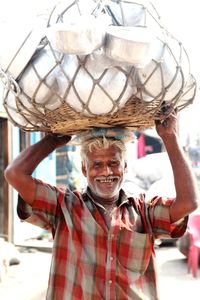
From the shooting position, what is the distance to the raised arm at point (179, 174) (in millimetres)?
1931

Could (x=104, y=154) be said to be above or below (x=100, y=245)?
above

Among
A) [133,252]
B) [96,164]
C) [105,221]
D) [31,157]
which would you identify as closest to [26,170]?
[31,157]

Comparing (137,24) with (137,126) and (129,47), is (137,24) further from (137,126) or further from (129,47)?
(137,126)

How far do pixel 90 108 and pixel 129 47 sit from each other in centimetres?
26

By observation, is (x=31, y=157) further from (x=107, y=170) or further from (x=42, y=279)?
(x=42, y=279)

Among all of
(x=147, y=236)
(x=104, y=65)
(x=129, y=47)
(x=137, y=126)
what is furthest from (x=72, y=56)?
(x=147, y=236)

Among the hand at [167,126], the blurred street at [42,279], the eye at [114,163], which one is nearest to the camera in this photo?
the hand at [167,126]

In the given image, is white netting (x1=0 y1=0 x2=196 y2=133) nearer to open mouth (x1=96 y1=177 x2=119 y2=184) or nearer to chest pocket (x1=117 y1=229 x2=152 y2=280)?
open mouth (x1=96 y1=177 x2=119 y2=184)

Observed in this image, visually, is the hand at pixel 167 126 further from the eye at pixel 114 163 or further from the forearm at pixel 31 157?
the forearm at pixel 31 157

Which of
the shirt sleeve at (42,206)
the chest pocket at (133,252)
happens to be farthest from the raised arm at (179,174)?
the shirt sleeve at (42,206)

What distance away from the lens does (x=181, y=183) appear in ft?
6.40

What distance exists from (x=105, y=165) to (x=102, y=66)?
22.6 inches

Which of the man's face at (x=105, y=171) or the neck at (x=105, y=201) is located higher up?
the man's face at (x=105, y=171)

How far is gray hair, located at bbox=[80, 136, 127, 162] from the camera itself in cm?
200
